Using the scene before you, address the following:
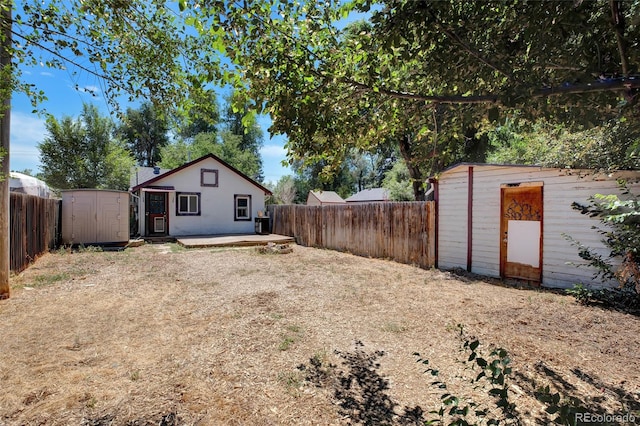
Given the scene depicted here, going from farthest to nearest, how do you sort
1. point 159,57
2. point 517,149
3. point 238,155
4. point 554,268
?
point 238,155 → point 517,149 → point 554,268 → point 159,57

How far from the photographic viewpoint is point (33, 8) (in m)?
3.03

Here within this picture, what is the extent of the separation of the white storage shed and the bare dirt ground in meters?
5.30

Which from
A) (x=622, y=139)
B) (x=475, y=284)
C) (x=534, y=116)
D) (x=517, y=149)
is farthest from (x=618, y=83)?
(x=517, y=149)

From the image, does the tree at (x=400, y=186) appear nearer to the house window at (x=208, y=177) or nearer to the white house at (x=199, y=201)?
the white house at (x=199, y=201)

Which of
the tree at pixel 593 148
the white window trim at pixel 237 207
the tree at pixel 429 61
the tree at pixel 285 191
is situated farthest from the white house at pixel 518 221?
the tree at pixel 285 191

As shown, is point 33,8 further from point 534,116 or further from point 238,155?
point 238,155

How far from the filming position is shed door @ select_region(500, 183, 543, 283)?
6.50 meters

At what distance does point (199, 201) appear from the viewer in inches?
620

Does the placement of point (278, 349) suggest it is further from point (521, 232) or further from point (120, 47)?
point (521, 232)

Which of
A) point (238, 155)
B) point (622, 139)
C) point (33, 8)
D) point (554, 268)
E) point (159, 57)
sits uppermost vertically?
point (238, 155)

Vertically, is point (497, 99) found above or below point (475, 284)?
above

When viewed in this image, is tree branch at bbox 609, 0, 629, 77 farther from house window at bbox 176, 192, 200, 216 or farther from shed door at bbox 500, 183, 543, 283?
house window at bbox 176, 192, 200, 216

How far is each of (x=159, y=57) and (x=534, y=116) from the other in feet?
12.8

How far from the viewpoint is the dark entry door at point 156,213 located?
14602 mm
